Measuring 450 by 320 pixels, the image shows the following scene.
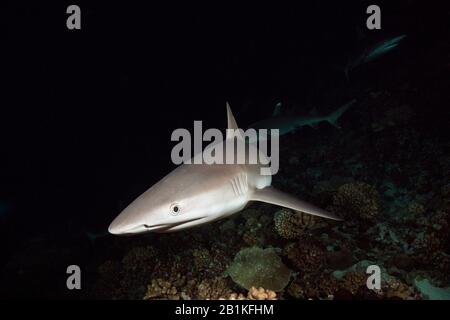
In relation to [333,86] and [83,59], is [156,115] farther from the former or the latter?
[333,86]

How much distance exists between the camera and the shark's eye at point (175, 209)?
2418mm

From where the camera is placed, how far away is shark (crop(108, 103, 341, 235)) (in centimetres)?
232

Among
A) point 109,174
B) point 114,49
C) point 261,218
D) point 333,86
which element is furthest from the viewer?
point 114,49

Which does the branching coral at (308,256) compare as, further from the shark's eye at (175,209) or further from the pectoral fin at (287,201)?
the shark's eye at (175,209)

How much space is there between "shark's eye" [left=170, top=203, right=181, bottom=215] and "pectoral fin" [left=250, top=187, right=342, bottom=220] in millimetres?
1117

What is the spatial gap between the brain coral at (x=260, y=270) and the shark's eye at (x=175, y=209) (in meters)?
2.17

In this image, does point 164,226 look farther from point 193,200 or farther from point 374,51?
point 374,51

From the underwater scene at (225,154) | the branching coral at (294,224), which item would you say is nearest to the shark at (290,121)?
the underwater scene at (225,154)

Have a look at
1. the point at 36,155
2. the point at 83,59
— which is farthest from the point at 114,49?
the point at 36,155

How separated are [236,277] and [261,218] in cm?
177

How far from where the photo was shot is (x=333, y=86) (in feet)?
57.0

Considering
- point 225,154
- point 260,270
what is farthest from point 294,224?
point 225,154

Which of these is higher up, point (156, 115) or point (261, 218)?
point (156, 115)

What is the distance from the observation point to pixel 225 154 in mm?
3566
